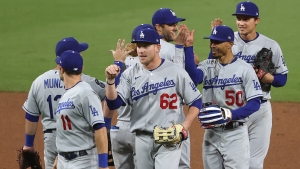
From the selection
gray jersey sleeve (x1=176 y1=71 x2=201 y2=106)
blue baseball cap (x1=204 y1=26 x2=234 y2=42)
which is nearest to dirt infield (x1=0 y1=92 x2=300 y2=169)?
blue baseball cap (x1=204 y1=26 x2=234 y2=42)

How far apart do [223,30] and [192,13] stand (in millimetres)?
9406

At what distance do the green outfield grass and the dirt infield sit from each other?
1.34 m

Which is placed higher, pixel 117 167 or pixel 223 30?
pixel 223 30

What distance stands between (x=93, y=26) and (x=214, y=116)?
9.52 meters

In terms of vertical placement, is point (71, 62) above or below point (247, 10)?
below

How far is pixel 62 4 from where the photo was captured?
1638 centimetres

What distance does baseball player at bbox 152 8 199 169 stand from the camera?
612cm

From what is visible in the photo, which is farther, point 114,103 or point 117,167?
point 117,167

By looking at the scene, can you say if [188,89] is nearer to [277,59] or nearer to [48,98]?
[48,98]

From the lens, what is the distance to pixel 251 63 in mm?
6785

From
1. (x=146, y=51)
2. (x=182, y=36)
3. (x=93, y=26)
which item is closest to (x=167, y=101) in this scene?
(x=146, y=51)

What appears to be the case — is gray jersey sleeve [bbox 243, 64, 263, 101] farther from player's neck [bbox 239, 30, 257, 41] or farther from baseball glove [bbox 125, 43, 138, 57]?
baseball glove [bbox 125, 43, 138, 57]

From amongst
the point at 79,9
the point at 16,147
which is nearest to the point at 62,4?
the point at 79,9

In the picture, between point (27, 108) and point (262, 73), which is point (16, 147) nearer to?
point (27, 108)
